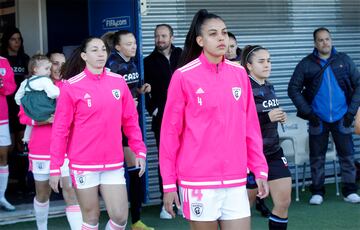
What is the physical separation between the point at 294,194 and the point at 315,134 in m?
1.02

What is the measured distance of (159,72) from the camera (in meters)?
8.87

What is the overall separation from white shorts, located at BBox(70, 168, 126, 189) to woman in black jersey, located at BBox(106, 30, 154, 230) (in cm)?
168

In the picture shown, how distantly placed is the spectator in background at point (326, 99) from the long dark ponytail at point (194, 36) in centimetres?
445

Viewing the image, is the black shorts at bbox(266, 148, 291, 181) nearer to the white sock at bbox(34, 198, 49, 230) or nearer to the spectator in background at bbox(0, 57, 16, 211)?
the white sock at bbox(34, 198, 49, 230)

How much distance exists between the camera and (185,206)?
15.9ft

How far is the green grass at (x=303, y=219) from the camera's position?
8266 millimetres

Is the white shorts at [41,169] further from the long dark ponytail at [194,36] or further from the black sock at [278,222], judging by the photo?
the long dark ponytail at [194,36]

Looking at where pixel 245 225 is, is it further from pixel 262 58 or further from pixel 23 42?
pixel 23 42

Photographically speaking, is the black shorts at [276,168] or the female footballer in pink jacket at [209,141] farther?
the black shorts at [276,168]

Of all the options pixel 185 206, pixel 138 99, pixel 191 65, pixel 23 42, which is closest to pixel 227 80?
pixel 191 65

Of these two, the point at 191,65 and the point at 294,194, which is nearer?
the point at 191,65

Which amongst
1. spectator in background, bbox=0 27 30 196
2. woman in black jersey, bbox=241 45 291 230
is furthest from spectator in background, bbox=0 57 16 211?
woman in black jersey, bbox=241 45 291 230

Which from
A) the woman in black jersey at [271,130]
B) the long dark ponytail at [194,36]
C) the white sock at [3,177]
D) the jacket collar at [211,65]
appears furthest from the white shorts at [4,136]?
the jacket collar at [211,65]

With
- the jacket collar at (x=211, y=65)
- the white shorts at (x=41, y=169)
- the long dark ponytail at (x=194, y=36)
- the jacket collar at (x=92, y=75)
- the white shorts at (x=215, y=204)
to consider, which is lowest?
the white shorts at (x=41, y=169)
